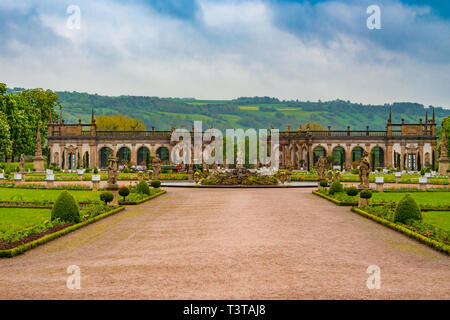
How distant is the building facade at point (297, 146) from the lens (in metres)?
71.9

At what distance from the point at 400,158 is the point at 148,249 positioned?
65533 millimetres

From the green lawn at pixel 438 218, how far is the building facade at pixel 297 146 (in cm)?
5167

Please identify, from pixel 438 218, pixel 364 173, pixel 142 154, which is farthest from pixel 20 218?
pixel 142 154

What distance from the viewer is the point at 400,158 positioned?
71500 millimetres

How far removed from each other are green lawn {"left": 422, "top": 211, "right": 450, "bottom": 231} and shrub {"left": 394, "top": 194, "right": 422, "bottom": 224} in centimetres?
78

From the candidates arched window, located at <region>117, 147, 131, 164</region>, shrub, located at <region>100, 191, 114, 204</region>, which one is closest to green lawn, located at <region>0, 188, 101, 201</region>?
shrub, located at <region>100, 191, 114, 204</region>

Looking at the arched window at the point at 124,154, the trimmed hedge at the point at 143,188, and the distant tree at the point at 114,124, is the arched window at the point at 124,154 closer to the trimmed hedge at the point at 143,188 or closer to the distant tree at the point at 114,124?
the distant tree at the point at 114,124

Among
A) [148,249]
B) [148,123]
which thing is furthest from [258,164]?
[148,123]

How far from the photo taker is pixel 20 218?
1780cm

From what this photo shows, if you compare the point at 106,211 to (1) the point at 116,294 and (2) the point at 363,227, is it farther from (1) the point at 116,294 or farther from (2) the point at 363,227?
(1) the point at 116,294

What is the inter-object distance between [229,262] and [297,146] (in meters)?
64.1

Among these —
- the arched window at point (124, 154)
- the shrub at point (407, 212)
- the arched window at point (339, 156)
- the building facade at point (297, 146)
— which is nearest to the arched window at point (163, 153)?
the building facade at point (297, 146)

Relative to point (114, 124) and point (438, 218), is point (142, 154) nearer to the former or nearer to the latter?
point (114, 124)

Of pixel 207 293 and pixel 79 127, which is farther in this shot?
pixel 79 127
